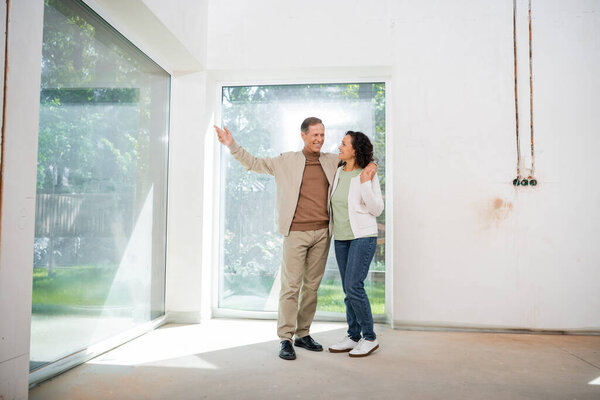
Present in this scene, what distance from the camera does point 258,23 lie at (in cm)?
349

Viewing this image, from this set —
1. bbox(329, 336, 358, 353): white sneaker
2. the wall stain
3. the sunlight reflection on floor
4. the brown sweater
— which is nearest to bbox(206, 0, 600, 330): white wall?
the wall stain

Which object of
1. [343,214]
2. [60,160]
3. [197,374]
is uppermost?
[60,160]

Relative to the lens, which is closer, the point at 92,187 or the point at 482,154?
the point at 92,187

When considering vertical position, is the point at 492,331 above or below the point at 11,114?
below

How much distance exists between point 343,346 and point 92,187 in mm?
1823

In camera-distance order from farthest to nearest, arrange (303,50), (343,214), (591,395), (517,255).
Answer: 1. (303,50)
2. (517,255)
3. (343,214)
4. (591,395)

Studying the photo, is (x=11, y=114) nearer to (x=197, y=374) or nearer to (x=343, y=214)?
(x=197, y=374)

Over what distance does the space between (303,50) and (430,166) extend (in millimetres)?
1381

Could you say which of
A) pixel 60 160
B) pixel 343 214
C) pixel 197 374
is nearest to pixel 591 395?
pixel 343 214

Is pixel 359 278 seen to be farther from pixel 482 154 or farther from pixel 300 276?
pixel 482 154

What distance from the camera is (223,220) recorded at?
372 centimetres

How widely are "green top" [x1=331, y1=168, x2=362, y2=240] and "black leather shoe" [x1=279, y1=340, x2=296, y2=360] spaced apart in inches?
28.9

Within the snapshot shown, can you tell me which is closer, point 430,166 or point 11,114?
point 11,114

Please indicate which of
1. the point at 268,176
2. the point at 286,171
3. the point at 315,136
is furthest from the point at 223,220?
the point at 315,136
